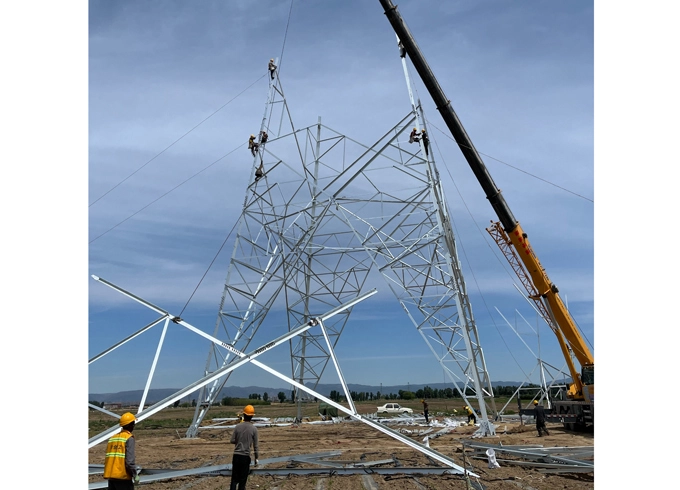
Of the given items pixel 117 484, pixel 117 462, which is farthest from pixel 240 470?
pixel 117 462

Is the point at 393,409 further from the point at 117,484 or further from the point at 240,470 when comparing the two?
the point at 117,484

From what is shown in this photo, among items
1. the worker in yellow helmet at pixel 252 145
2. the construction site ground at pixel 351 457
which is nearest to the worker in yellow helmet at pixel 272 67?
the worker in yellow helmet at pixel 252 145

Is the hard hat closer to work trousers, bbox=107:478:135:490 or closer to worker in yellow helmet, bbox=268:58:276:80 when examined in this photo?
work trousers, bbox=107:478:135:490

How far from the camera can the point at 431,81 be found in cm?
2278

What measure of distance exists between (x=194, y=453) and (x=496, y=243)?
69.7ft

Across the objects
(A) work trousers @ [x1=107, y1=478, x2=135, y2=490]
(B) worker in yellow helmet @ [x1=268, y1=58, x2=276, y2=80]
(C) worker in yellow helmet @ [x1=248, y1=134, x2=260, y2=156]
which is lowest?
(A) work trousers @ [x1=107, y1=478, x2=135, y2=490]

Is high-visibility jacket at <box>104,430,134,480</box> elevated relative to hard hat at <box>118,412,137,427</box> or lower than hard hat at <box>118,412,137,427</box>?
lower

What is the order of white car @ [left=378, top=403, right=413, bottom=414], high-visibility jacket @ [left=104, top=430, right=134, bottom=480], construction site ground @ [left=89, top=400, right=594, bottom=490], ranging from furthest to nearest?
white car @ [left=378, top=403, right=413, bottom=414] < construction site ground @ [left=89, top=400, right=594, bottom=490] < high-visibility jacket @ [left=104, top=430, right=134, bottom=480]

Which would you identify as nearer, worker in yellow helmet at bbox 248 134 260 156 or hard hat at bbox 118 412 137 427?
hard hat at bbox 118 412 137 427

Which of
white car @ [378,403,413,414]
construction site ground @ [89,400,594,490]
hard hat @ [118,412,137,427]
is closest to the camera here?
hard hat @ [118,412,137,427]

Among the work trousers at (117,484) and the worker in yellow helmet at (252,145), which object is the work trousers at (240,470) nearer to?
the work trousers at (117,484)

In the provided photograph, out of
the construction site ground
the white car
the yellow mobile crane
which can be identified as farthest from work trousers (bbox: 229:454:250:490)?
the white car
